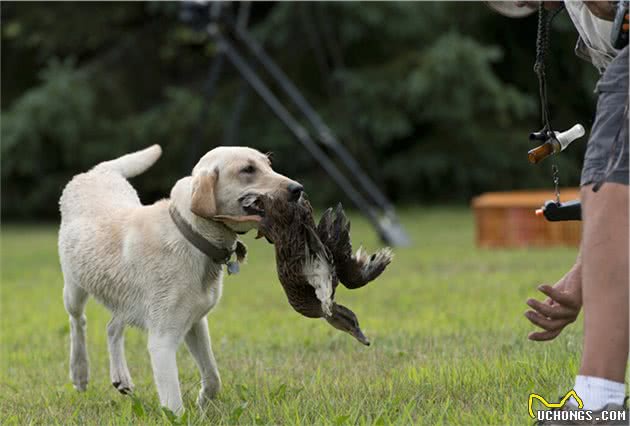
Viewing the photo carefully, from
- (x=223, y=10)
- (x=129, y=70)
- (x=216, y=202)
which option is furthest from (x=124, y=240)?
(x=129, y=70)

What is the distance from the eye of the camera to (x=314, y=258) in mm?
3564

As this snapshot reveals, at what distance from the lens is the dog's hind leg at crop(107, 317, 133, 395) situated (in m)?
4.61

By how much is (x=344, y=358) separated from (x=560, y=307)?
193 cm

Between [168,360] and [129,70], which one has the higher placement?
[168,360]

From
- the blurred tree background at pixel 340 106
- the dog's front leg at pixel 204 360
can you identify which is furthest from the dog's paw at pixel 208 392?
the blurred tree background at pixel 340 106

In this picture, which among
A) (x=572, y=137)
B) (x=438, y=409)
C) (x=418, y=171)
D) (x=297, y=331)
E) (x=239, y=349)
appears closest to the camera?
(x=438, y=409)

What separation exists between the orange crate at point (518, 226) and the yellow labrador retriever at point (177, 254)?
8.09 m

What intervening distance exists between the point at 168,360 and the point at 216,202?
26.6 inches

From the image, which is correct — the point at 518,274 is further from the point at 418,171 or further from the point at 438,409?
the point at 418,171

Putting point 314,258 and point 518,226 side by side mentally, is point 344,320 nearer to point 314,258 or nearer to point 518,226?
point 314,258

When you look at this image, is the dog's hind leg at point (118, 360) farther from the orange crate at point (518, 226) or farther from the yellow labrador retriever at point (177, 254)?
the orange crate at point (518, 226)

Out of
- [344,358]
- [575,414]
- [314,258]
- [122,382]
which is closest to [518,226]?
[344,358]

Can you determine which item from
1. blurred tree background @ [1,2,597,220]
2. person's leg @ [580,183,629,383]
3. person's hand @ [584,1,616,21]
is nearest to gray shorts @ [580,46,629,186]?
person's leg @ [580,183,629,383]

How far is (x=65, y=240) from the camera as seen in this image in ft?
A: 15.6
